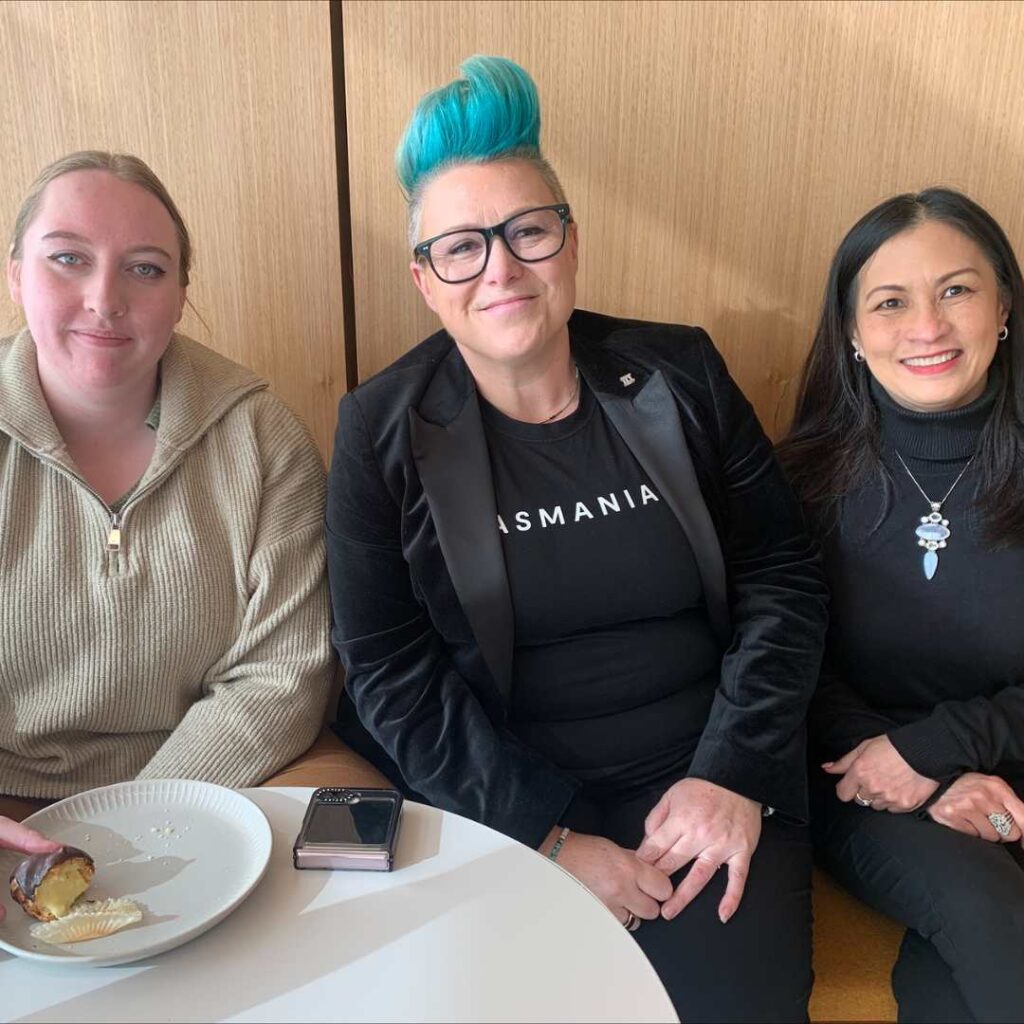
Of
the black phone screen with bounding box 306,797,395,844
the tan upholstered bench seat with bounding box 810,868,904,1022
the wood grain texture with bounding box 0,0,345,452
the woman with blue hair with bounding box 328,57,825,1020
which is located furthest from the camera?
the wood grain texture with bounding box 0,0,345,452

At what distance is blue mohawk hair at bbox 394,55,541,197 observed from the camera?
1.42 meters

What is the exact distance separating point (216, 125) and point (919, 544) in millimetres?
1415

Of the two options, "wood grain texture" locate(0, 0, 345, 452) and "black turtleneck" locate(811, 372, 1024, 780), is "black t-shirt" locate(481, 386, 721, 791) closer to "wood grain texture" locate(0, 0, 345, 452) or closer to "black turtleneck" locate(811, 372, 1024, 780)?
"black turtleneck" locate(811, 372, 1024, 780)

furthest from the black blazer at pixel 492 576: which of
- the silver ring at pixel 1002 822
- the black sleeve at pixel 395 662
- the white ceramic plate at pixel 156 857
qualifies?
the white ceramic plate at pixel 156 857

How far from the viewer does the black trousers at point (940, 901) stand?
1256 mm

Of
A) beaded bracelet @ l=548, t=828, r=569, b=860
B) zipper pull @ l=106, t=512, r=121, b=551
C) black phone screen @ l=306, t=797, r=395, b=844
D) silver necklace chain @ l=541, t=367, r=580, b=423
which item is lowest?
beaded bracelet @ l=548, t=828, r=569, b=860

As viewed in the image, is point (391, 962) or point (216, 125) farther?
point (216, 125)

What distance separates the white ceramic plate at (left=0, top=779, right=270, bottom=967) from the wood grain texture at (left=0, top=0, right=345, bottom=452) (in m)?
1.05

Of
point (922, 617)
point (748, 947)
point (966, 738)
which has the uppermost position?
point (922, 617)

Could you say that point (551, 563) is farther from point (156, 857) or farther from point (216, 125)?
point (216, 125)

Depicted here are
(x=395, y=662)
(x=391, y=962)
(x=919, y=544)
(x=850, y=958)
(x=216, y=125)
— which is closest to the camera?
(x=391, y=962)

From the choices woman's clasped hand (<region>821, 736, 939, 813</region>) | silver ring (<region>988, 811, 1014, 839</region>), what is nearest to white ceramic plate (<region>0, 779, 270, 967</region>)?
woman's clasped hand (<region>821, 736, 939, 813</region>)

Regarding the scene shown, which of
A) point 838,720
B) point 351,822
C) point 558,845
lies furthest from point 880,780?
point 351,822

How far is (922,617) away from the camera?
1580mm
